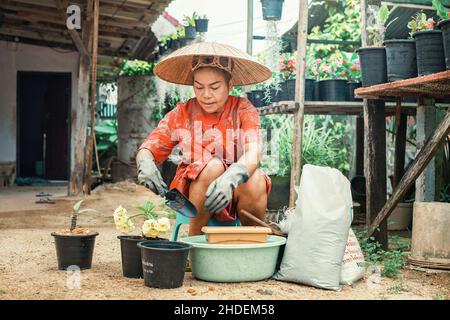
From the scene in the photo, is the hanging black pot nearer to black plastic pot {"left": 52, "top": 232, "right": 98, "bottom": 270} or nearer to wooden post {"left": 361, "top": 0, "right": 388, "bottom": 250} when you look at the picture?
wooden post {"left": 361, "top": 0, "right": 388, "bottom": 250}

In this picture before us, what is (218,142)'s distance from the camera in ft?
11.4

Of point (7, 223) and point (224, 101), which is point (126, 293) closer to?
point (224, 101)

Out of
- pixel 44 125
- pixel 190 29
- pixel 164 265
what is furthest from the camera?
pixel 44 125

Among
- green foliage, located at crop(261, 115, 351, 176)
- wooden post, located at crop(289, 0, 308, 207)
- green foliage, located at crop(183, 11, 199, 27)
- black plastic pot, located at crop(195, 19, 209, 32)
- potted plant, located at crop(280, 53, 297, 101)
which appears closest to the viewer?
wooden post, located at crop(289, 0, 308, 207)

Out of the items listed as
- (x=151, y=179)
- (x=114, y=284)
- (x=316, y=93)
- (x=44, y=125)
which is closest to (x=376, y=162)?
(x=316, y=93)

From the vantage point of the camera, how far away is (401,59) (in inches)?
169

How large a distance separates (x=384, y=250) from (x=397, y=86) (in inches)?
48.4

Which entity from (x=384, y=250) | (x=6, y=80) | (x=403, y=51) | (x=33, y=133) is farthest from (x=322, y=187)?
(x=33, y=133)

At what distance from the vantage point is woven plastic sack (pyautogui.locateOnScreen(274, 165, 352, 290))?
3062mm

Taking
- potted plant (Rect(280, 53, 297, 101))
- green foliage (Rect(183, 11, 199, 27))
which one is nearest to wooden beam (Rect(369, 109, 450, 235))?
potted plant (Rect(280, 53, 297, 101))

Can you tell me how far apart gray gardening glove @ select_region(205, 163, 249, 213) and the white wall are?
8.04 metres

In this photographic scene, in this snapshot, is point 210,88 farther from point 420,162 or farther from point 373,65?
point 373,65

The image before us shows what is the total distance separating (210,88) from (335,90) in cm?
266

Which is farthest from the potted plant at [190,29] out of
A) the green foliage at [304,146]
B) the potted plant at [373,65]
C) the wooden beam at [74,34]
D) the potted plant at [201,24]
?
the potted plant at [373,65]
